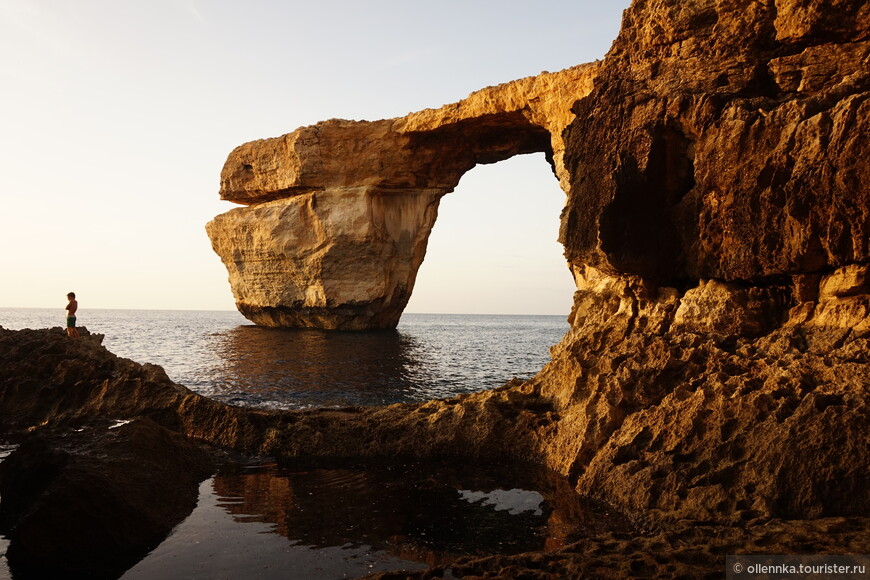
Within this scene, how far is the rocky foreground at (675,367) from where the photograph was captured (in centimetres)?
470

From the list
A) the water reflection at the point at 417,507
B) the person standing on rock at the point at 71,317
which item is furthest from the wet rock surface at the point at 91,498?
the person standing on rock at the point at 71,317

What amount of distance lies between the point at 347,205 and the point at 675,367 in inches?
1014

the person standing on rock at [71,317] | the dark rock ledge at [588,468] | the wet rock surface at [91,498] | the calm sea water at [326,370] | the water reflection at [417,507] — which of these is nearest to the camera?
the dark rock ledge at [588,468]

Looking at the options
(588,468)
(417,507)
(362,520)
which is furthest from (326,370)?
(362,520)

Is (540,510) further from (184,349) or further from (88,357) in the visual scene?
(184,349)

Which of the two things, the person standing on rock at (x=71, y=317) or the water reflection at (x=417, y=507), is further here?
the person standing on rock at (x=71, y=317)

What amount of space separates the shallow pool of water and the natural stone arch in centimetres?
2132

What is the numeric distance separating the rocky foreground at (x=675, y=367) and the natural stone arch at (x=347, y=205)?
18416 millimetres

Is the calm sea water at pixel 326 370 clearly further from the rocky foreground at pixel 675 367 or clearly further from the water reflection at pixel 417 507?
the water reflection at pixel 417 507

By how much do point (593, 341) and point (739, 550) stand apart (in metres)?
4.80

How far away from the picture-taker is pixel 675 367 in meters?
6.87

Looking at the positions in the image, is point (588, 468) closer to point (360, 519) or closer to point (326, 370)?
point (360, 519)

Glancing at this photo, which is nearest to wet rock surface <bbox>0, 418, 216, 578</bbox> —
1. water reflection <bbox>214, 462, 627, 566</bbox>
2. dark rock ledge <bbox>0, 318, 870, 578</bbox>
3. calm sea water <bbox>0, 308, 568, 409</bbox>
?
dark rock ledge <bbox>0, 318, 870, 578</bbox>

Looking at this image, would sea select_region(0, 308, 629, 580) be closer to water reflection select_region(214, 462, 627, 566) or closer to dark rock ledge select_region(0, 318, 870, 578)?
water reflection select_region(214, 462, 627, 566)
